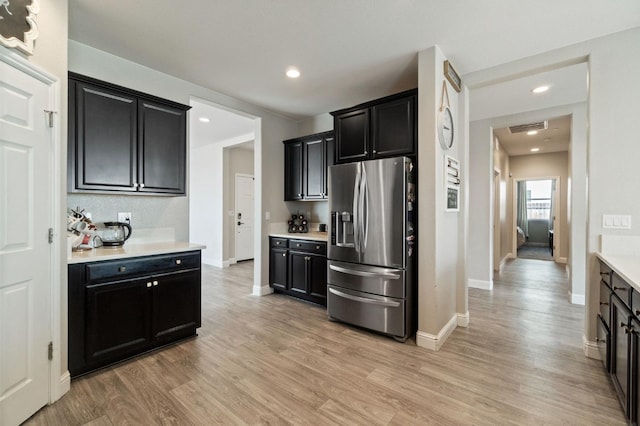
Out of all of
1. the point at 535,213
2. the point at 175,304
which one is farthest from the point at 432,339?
the point at 535,213

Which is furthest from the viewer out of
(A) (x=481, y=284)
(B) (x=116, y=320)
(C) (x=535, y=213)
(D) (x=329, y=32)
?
(C) (x=535, y=213)

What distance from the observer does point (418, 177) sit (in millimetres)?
2742

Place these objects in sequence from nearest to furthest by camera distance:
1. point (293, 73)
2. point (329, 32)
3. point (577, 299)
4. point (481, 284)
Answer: point (329, 32)
point (293, 73)
point (577, 299)
point (481, 284)

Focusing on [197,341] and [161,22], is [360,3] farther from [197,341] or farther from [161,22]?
[197,341]

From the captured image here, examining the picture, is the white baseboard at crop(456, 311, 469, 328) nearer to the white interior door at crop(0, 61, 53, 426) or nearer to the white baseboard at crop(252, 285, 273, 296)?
the white baseboard at crop(252, 285, 273, 296)

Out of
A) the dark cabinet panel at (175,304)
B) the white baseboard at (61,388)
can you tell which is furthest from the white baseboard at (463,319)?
the white baseboard at (61,388)

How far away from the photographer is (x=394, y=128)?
3.05m

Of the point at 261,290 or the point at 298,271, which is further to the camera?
the point at 261,290

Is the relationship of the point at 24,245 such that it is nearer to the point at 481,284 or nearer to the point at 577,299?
the point at 481,284

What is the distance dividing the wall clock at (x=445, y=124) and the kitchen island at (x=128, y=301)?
257 centimetres

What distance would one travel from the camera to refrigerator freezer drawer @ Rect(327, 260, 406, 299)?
2.77 metres

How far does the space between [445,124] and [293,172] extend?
243 centimetres

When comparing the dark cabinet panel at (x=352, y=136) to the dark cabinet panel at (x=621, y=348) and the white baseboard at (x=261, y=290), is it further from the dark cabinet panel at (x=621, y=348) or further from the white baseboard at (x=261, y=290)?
the dark cabinet panel at (x=621, y=348)

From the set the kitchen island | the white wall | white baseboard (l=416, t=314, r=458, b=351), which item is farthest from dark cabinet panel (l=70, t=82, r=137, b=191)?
white baseboard (l=416, t=314, r=458, b=351)
